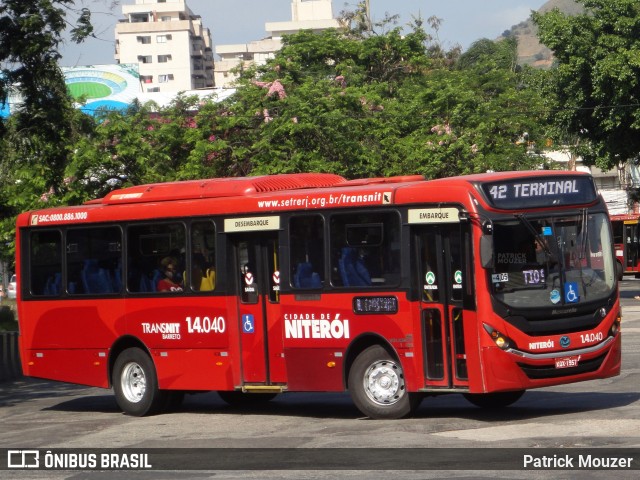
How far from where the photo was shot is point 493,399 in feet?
47.6

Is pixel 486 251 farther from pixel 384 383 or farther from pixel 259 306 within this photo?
pixel 259 306

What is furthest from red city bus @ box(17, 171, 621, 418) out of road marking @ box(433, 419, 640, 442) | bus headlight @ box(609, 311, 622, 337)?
road marking @ box(433, 419, 640, 442)

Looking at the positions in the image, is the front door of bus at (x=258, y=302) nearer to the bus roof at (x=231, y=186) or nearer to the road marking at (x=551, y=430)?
the bus roof at (x=231, y=186)

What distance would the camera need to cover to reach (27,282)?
17.8 m

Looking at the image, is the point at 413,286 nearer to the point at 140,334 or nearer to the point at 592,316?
the point at 592,316

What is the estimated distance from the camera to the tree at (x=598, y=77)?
3500 centimetres

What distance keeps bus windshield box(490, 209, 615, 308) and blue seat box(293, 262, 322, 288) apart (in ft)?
7.83

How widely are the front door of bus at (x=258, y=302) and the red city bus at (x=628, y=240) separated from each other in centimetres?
4336

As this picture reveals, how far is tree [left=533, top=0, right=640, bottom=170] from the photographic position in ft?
115

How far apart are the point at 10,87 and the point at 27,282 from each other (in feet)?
15.3

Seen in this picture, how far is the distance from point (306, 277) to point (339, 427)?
2.09m

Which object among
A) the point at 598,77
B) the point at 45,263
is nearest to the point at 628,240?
the point at 598,77

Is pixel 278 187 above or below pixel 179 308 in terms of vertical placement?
above

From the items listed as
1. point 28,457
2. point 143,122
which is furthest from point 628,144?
point 28,457
